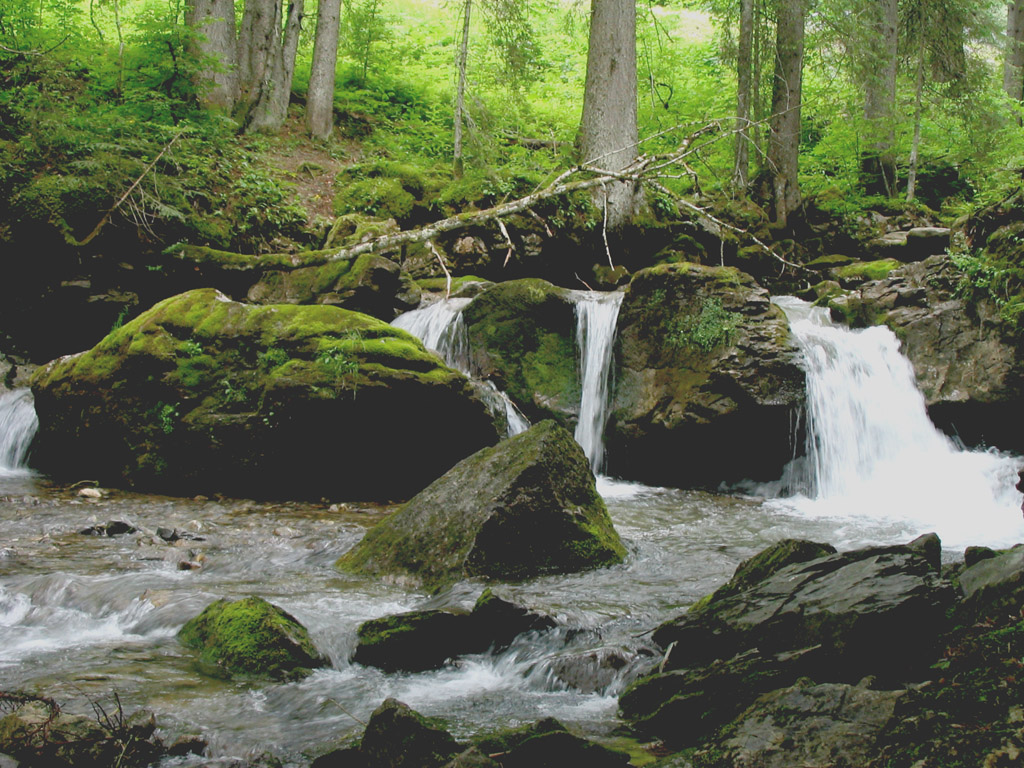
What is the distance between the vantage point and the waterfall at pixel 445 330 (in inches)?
428

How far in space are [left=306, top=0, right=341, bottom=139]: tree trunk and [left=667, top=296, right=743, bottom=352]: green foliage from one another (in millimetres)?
12900

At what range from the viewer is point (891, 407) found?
9625 mm

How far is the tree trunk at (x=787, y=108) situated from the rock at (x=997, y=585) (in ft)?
45.4

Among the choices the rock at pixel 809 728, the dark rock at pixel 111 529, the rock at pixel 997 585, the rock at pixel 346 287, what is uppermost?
the rock at pixel 346 287

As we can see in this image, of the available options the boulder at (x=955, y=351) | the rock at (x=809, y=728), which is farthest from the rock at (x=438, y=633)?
the boulder at (x=955, y=351)

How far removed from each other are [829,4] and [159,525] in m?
16.8

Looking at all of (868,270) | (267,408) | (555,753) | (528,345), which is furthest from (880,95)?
(555,753)

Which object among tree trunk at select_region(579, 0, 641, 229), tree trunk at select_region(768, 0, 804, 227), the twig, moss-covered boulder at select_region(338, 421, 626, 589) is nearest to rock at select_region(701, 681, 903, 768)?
moss-covered boulder at select_region(338, 421, 626, 589)

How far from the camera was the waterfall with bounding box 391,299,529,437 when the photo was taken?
35.7ft

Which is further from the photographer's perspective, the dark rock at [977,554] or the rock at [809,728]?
the dark rock at [977,554]

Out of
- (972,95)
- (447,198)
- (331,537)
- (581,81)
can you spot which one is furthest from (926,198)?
(331,537)

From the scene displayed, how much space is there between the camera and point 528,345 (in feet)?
35.1

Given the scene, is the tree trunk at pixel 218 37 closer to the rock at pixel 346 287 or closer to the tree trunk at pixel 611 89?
the rock at pixel 346 287

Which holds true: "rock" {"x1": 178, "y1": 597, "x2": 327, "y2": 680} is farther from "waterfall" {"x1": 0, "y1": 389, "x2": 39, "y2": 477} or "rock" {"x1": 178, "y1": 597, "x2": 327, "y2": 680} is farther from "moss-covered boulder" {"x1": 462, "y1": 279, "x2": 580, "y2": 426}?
"waterfall" {"x1": 0, "y1": 389, "x2": 39, "y2": 477}
